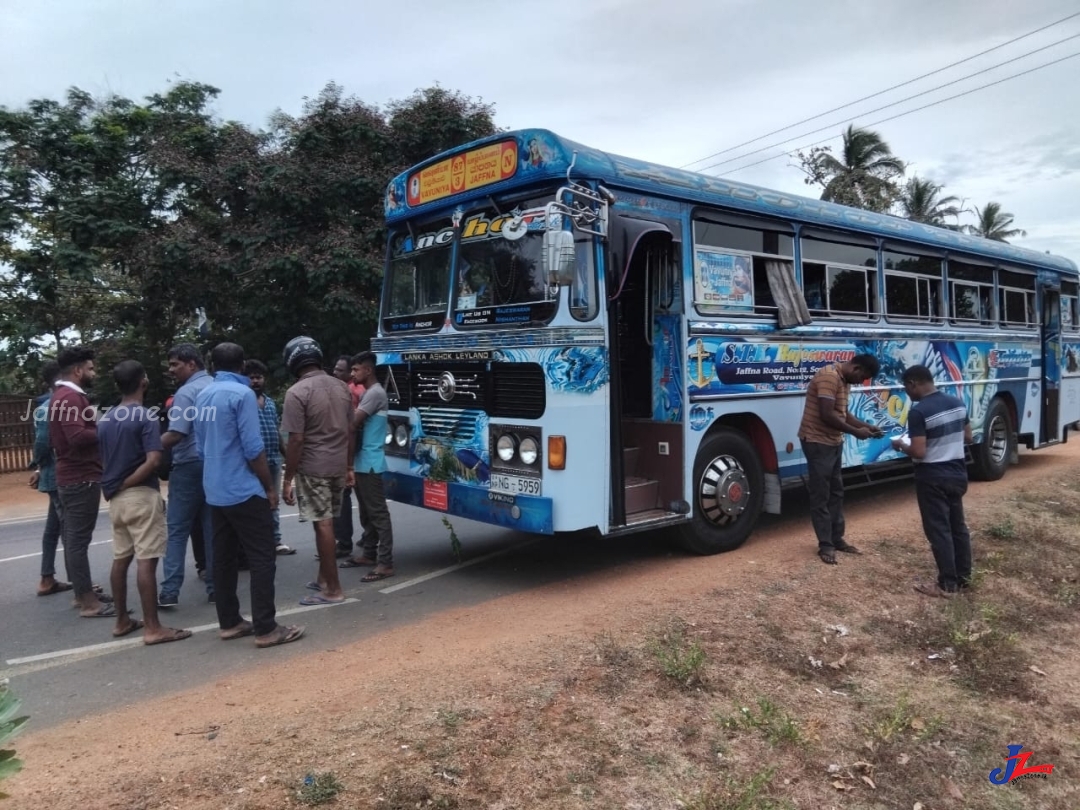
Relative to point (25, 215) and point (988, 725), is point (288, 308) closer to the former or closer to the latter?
point (25, 215)

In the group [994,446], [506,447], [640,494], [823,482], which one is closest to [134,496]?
[506,447]

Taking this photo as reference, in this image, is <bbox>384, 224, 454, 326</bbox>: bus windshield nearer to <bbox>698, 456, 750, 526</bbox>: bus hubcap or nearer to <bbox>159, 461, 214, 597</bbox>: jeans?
<bbox>159, 461, 214, 597</bbox>: jeans

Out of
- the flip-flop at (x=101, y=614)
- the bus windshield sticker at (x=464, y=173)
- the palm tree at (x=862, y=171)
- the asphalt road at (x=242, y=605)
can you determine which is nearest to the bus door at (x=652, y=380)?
the asphalt road at (x=242, y=605)

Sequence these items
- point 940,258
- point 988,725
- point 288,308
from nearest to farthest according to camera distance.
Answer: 1. point 988,725
2. point 940,258
3. point 288,308

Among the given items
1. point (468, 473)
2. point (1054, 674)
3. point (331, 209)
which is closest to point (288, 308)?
point (331, 209)

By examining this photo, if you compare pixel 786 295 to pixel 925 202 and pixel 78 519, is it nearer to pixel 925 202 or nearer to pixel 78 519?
pixel 78 519

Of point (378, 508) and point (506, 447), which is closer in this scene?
point (506, 447)

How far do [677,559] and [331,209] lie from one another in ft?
33.6

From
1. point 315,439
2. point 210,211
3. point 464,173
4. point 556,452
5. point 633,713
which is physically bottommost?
point 633,713

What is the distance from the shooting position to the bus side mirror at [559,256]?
5.15 meters

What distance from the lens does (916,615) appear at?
5.59 m

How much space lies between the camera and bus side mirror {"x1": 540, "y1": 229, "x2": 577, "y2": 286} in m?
5.15

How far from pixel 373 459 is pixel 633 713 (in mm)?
3358

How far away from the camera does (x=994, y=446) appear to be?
35.3 feet
